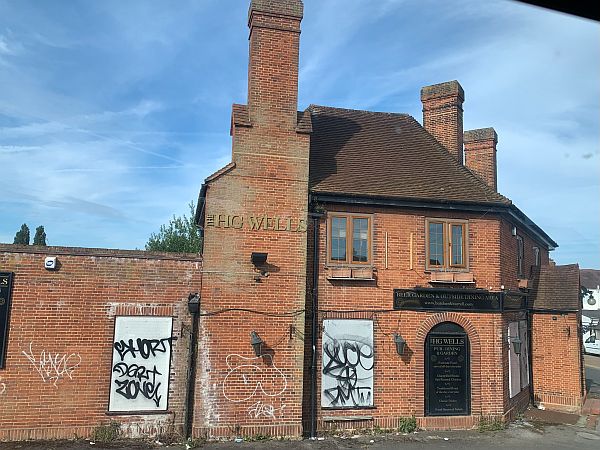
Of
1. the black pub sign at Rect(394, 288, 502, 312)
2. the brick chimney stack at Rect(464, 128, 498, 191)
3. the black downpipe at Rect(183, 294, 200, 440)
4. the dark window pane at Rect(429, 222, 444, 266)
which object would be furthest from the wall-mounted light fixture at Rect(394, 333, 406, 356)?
the brick chimney stack at Rect(464, 128, 498, 191)

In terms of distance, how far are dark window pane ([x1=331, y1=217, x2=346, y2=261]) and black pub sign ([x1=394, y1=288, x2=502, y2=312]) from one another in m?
1.58

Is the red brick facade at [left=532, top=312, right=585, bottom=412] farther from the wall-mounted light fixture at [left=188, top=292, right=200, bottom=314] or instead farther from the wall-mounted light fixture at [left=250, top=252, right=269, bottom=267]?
the wall-mounted light fixture at [left=188, top=292, right=200, bottom=314]

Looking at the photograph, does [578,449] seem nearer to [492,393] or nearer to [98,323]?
[492,393]

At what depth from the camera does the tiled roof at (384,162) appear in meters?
12.1

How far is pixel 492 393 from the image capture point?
1195cm

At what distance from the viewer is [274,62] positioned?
11633 mm

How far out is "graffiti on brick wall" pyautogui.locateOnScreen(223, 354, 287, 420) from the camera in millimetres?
10398

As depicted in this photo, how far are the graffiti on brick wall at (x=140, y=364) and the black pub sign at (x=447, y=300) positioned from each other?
540cm

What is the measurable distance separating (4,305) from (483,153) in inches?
584

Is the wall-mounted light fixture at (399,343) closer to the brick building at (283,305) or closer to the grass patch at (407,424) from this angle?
the brick building at (283,305)

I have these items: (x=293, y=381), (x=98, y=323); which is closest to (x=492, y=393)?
(x=293, y=381)

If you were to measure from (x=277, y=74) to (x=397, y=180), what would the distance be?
400cm

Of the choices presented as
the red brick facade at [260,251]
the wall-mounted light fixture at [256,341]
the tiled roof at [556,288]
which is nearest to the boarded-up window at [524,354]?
the tiled roof at [556,288]

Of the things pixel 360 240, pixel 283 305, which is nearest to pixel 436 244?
pixel 360 240
